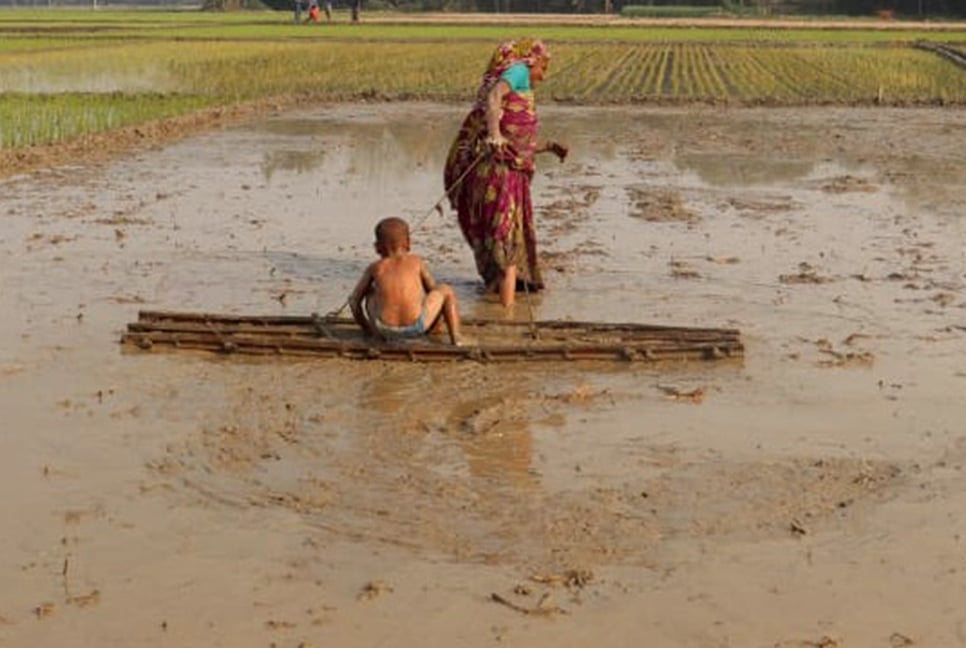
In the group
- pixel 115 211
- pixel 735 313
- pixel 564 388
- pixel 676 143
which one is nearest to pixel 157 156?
pixel 115 211

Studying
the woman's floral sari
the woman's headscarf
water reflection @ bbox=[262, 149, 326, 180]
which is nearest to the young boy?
the woman's floral sari

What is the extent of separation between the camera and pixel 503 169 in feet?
28.1

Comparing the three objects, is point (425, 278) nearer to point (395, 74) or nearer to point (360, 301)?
point (360, 301)

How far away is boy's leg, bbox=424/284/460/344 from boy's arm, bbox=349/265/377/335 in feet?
0.92

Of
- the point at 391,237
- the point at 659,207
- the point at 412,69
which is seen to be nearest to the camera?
the point at 391,237

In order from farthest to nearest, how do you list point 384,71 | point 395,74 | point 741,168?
point 384,71
point 395,74
point 741,168

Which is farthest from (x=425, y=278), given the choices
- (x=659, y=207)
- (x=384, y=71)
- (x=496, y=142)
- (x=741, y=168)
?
(x=384, y=71)

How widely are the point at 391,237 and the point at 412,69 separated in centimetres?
2454

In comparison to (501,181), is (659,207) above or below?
below

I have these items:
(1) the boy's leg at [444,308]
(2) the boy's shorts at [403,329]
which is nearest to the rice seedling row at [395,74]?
(2) the boy's shorts at [403,329]

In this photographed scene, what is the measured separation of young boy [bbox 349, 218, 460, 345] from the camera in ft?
23.2

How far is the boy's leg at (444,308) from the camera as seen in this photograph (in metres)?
7.09

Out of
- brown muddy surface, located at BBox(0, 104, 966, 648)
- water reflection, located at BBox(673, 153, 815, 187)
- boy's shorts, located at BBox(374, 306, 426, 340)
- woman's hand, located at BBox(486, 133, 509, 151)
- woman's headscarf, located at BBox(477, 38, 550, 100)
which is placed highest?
woman's headscarf, located at BBox(477, 38, 550, 100)

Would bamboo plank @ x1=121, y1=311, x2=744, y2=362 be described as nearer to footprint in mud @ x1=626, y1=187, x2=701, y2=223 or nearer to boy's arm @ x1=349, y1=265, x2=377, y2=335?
boy's arm @ x1=349, y1=265, x2=377, y2=335
